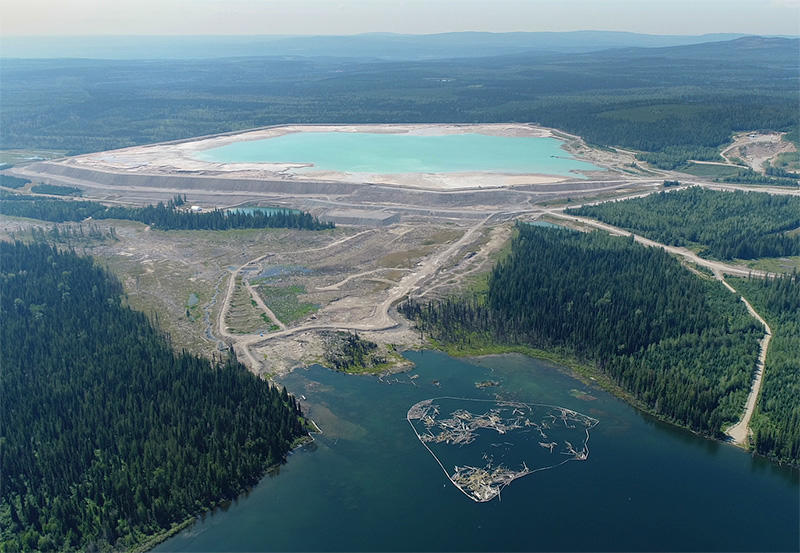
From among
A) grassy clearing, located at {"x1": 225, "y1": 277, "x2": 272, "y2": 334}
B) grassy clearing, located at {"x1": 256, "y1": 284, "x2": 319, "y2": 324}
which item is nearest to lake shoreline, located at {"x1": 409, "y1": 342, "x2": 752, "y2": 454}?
grassy clearing, located at {"x1": 256, "y1": 284, "x2": 319, "y2": 324}

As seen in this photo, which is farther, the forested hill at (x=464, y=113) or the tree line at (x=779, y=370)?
the forested hill at (x=464, y=113)

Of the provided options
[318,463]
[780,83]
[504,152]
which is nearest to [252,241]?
[318,463]

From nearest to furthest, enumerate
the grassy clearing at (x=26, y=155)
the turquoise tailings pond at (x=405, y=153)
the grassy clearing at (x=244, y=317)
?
the grassy clearing at (x=244, y=317), the turquoise tailings pond at (x=405, y=153), the grassy clearing at (x=26, y=155)

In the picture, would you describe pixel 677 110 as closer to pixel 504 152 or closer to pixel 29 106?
pixel 504 152

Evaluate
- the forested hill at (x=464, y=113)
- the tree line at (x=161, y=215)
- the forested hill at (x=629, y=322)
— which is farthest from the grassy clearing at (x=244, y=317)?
the forested hill at (x=464, y=113)

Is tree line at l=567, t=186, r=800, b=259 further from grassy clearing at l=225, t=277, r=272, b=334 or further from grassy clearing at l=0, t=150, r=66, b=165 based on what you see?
grassy clearing at l=0, t=150, r=66, b=165

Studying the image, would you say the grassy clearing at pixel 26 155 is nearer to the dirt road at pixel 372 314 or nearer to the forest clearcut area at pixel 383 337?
the forest clearcut area at pixel 383 337
